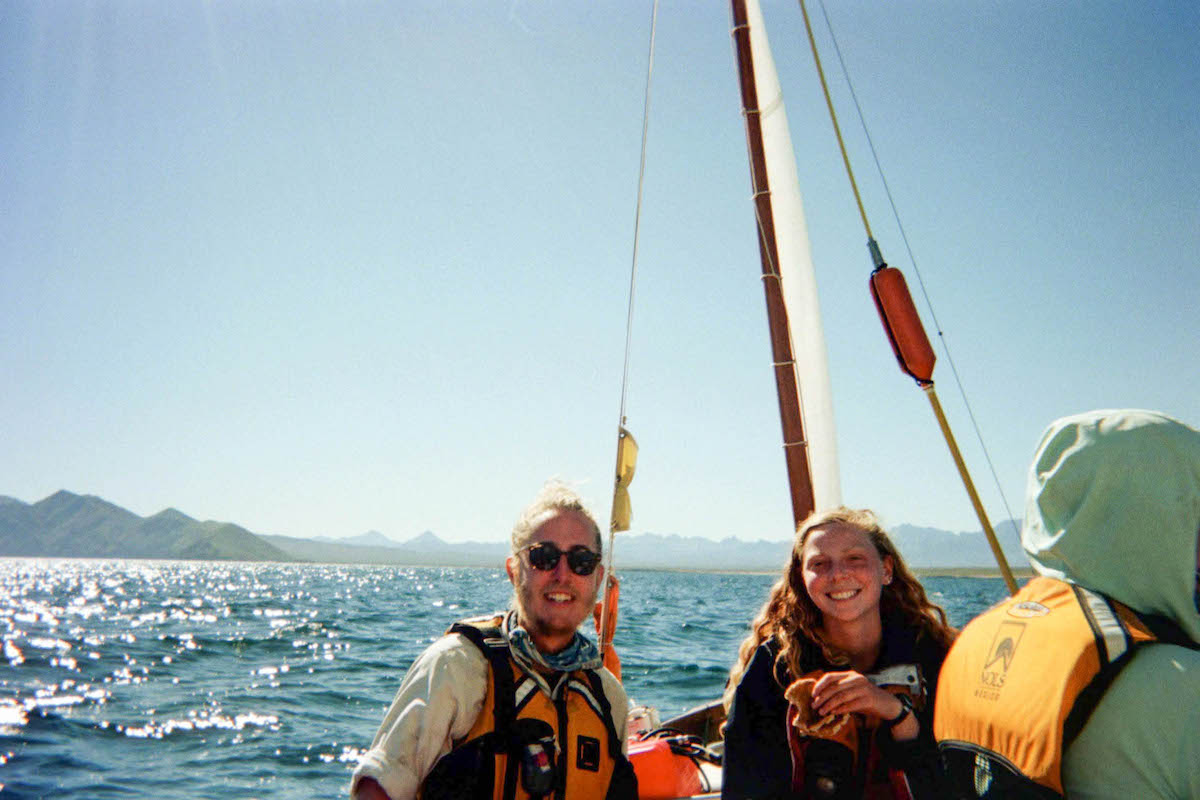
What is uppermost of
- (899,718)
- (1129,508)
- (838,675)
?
(1129,508)

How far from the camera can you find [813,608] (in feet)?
10.0

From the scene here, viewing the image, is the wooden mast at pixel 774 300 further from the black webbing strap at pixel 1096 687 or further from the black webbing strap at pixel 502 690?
the black webbing strap at pixel 1096 687

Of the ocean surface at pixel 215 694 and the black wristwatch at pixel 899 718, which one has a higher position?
the black wristwatch at pixel 899 718

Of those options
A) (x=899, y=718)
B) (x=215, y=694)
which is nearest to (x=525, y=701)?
(x=899, y=718)

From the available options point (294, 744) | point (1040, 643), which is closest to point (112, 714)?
point (294, 744)

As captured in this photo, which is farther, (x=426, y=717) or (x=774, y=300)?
(x=774, y=300)

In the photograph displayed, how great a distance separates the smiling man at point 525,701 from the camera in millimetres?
2348

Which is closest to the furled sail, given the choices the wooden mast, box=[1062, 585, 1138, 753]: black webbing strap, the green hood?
the wooden mast

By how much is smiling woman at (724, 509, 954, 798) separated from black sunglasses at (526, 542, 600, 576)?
79cm

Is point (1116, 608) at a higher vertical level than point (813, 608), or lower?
higher

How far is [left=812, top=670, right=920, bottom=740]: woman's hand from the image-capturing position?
7.79ft

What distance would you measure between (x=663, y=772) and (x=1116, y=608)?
2.69 metres

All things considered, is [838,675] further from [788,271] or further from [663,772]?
[788,271]

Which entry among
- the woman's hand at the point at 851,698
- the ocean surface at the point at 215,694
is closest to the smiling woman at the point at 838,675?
the woman's hand at the point at 851,698
